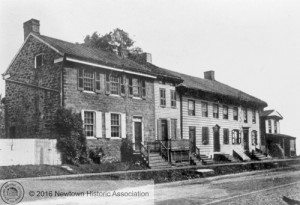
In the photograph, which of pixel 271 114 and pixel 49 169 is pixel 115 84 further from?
pixel 271 114

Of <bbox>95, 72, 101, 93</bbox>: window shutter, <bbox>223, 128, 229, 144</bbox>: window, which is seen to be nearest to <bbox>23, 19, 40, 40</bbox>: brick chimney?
<bbox>95, 72, 101, 93</bbox>: window shutter

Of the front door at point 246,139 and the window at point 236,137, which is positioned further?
the front door at point 246,139

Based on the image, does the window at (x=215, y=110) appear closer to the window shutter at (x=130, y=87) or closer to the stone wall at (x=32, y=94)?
the window shutter at (x=130, y=87)

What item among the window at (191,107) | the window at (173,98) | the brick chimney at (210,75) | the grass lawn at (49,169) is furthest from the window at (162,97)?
the brick chimney at (210,75)

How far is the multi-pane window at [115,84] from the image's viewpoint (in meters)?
23.3

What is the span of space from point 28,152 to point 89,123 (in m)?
4.25

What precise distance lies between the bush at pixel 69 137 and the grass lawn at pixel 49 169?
87 cm

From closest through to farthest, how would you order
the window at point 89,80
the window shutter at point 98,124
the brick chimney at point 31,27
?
the window at point 89,80 < the window shutter at point 98,124 < the brick chimney at point 31,27

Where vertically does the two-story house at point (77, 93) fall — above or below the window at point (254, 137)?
above

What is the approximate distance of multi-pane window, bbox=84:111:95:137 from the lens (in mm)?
21266

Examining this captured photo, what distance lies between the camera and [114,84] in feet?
77.2

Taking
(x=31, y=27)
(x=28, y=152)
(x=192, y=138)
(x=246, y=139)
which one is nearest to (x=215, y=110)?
(x=192, y=138)

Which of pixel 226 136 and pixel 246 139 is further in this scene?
pixel 246 139

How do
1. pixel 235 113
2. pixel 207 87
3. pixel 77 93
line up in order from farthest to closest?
1. pixel 235 113
2. pixel 207 87
3. pixel 77 93
